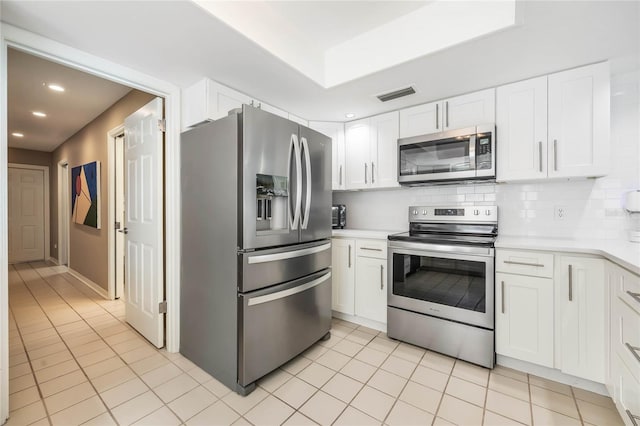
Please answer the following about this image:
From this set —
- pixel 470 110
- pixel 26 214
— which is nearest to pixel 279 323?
pixel 470 110

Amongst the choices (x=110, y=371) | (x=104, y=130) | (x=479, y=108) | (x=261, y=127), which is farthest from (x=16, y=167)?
(x=479, y=108)

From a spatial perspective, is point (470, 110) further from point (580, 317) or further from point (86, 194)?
point (86, 194)

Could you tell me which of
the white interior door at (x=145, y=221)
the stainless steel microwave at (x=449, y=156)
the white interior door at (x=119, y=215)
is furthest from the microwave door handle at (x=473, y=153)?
the white interior door at (x=119, y=215)

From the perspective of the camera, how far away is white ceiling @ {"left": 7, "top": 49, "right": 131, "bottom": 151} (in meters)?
2.65

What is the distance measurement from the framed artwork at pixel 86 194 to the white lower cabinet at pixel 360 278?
345 cm

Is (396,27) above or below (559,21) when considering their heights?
above

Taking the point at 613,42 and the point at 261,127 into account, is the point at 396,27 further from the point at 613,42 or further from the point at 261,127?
the point at 613,42

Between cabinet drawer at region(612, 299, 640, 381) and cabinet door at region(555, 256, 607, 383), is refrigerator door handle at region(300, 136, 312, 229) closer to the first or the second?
cabinet door at region(555, 256, 607, 383)

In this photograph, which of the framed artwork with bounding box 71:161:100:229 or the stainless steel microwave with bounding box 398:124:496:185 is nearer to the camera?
the stainless steel microwave with bounding box 398:124:496:185

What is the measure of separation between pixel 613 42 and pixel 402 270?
2.07 m

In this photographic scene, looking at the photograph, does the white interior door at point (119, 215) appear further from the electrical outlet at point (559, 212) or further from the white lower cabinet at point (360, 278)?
the electrical outlet at point (559, 212)

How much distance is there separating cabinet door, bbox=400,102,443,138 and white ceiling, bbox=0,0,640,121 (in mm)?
134

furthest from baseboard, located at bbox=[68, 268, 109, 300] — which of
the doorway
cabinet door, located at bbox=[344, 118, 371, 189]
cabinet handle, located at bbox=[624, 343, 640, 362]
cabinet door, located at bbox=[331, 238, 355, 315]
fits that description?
cabinet handle, located at bbox=[624, 343, 640, 362]

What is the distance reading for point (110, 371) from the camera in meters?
2.02
